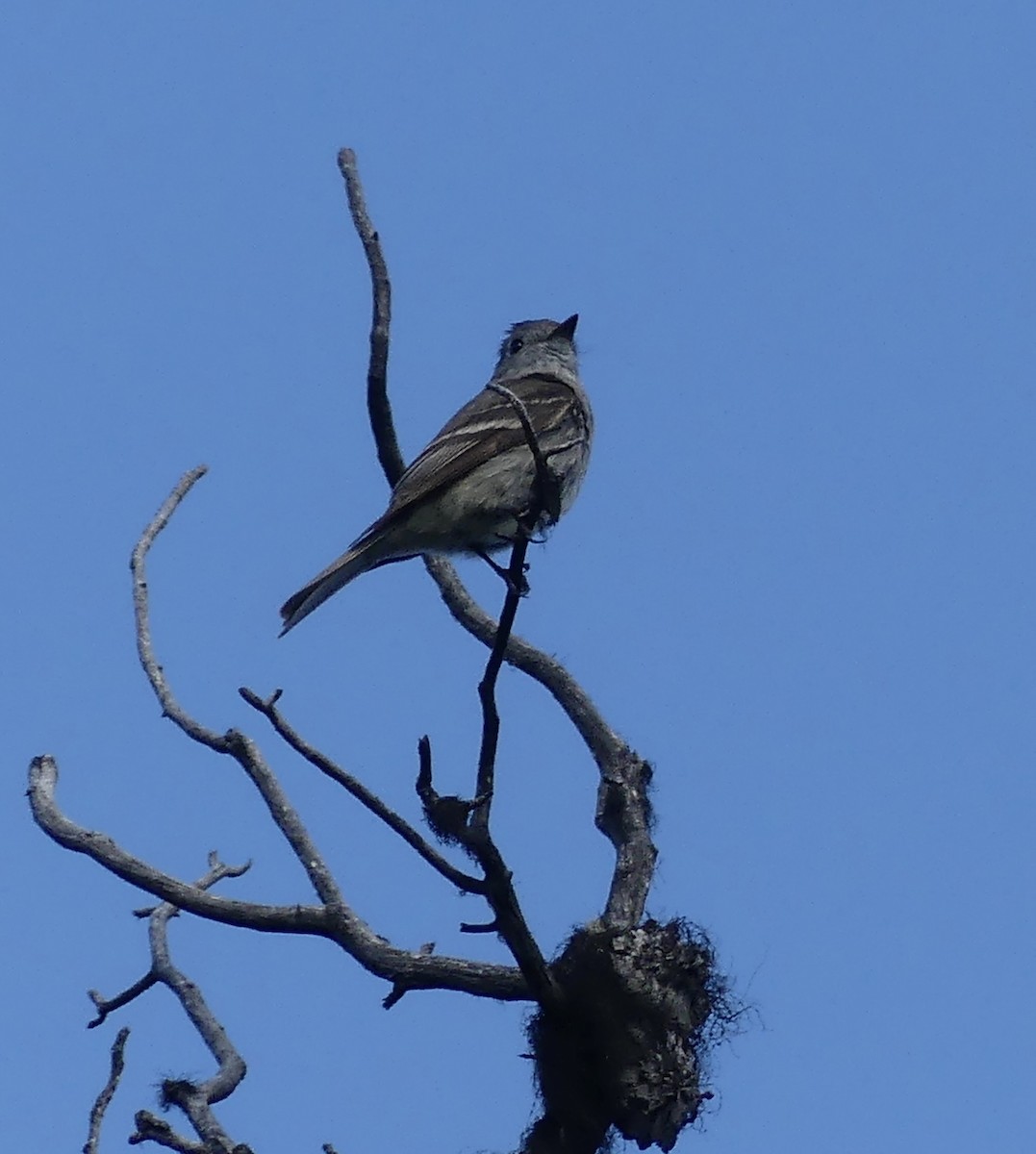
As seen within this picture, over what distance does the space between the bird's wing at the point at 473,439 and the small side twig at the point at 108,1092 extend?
3197 millimetres

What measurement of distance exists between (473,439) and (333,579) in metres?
1.09

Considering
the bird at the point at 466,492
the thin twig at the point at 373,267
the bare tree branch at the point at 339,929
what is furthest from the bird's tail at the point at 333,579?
the bare tree branch at the point at 339,929

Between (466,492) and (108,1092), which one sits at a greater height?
(466,492)

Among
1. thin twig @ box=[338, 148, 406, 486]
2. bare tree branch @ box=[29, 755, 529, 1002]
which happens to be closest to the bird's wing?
thin twig @ box=[338, 148, 406, 486]

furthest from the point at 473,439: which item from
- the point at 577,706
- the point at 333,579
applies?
the point at 577,706

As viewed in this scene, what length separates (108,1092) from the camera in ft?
17.8

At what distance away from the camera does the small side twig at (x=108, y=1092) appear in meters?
5.29

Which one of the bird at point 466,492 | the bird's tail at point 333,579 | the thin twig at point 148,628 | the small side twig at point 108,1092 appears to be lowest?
the small side twig at point 108,1092

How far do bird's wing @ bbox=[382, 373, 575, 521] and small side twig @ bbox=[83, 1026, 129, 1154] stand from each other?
3197mm

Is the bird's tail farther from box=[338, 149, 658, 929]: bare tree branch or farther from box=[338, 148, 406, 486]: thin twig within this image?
box=[338, 148, 406, 486]: thin twig

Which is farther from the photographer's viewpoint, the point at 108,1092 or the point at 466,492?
the point at 466,492

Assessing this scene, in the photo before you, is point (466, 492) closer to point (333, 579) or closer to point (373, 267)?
point (333, 579)

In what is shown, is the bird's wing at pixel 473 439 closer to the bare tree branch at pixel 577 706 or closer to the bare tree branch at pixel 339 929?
the bare tree branch at pixel 577 706

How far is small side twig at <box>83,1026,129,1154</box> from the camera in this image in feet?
17.3
